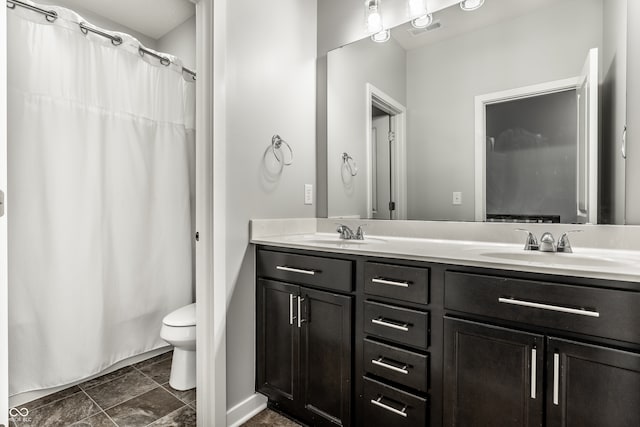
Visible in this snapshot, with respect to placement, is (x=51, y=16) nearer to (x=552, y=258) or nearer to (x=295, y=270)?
(x=295, y=270)

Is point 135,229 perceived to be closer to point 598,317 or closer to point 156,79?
point 156,79

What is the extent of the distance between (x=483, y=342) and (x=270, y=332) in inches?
39.0

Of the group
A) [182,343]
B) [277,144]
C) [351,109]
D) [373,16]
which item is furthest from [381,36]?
[182,343]

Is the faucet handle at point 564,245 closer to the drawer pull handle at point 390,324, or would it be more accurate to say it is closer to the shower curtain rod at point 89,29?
the drawer pull handle at point 390,324

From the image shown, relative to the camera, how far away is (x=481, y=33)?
1.63 metres

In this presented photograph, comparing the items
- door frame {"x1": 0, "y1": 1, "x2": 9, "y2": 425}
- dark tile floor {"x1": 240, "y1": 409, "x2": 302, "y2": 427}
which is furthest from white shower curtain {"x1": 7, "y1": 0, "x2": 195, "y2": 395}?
dark tile floor {"x1": 240, "y1": 409, "x2": 302, "y2": 427}

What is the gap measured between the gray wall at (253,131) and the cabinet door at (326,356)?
356mm

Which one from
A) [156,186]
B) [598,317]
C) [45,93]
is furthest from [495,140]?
[45,93]

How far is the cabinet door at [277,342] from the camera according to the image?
1555mm

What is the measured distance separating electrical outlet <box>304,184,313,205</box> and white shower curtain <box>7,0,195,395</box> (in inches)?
39.9

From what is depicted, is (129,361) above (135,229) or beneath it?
beneath

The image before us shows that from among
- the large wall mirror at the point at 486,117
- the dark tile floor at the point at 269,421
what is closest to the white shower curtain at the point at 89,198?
the dark tile floor at the point at 269,421

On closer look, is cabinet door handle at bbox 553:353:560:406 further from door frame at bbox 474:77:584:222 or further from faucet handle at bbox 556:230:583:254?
door frame at bbox 474:77:584:222

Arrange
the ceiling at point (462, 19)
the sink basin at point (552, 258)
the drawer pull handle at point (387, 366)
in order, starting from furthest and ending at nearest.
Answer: the ceiling at point (462, 19)
the drawer pull handle at point (387, 366)
the sink basin at point (552, 258)
